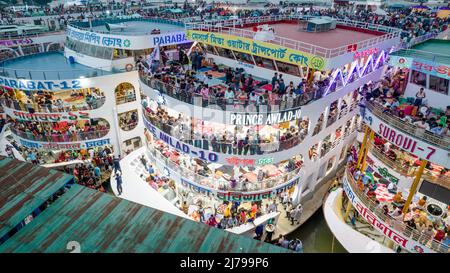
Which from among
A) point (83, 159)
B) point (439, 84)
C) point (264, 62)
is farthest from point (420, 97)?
point (83, 159)

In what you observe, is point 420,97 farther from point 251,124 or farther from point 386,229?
point 251,124

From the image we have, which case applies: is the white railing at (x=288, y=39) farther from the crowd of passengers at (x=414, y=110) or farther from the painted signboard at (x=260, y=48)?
the crowd of passengers at (x=414, y=110)

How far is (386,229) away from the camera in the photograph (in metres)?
19.1

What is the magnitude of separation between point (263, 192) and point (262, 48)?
11.0m

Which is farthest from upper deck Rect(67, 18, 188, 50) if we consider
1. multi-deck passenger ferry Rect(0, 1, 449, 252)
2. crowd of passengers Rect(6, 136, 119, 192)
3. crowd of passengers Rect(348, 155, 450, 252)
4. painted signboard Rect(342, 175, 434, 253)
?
painted signboard Rect(342, 175, 434, 253)

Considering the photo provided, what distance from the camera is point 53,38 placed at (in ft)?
145

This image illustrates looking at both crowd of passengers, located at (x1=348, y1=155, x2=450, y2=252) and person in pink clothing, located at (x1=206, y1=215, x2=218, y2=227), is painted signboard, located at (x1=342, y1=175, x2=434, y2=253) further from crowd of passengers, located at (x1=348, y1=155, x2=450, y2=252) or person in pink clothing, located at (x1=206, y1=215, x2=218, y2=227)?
person in pink clothing, located at (x1=206, y1=215, x2=218, y2=227)

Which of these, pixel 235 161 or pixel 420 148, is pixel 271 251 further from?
pixel 420 148

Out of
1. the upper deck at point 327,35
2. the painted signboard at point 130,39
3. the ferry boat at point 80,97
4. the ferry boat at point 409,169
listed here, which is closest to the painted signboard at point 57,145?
the ferry boat at point 80,97

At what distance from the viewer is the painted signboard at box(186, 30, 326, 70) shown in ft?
66.2

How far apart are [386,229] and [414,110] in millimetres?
8481

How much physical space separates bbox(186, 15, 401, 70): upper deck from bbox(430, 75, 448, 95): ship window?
5529 millimetres

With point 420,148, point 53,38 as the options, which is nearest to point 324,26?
point 420,148

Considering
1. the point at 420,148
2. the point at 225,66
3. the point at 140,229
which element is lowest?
the point at 140,229
